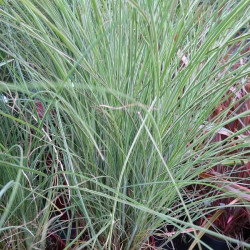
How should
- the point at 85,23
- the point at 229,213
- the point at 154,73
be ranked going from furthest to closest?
the point at 229,213 → the point at 85,23 → the point at 154,73

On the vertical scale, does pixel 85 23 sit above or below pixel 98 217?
above

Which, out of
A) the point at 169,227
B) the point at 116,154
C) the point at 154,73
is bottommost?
the point at 169,227

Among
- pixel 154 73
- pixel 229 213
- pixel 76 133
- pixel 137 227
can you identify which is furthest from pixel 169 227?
pixel 154 73

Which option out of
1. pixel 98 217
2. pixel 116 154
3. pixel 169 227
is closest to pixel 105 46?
pixel 116 154

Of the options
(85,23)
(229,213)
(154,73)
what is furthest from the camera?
(229,213)

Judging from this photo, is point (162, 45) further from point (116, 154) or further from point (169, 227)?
point (169, 227)

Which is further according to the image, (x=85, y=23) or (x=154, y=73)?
(x=85, y=23)

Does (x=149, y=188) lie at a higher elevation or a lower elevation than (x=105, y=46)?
lower

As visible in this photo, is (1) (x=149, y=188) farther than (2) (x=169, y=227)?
No

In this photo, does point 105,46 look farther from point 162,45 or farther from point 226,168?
point 226,168
